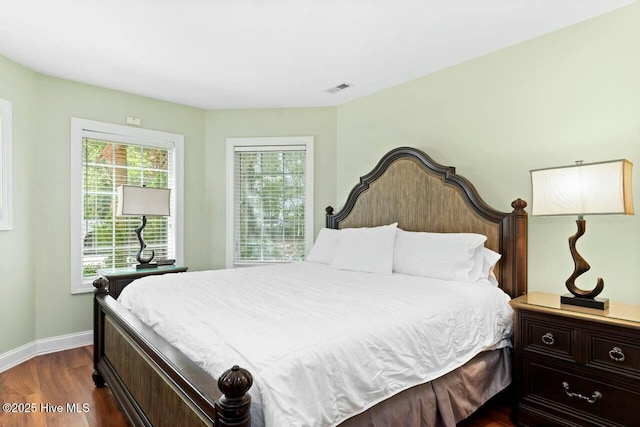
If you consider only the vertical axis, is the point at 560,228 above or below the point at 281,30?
below

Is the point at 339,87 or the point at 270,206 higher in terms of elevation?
the point at 339,87

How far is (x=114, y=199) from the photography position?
393cm

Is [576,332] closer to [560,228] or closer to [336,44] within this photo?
[560,228]

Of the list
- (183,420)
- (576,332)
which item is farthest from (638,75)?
(183,420)

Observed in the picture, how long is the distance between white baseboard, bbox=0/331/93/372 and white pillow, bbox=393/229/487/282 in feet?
10.4

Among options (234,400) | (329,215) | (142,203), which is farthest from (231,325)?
(329,215)

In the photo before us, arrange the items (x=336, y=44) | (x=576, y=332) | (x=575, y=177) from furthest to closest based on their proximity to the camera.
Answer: (x=336, y=44) → (x=575, y=177) → (x=576, y=332)

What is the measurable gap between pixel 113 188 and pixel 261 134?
5.79 feet

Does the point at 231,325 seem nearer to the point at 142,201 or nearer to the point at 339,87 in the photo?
the point at 142,201

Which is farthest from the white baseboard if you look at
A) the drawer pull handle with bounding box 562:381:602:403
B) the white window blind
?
the drawer pull handle with bounding box 562:381:602:403

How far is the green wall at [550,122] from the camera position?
2314mm

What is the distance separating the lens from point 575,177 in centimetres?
215

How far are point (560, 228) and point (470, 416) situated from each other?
55.8 inches

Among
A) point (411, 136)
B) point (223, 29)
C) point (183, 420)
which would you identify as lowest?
point (183, 420)
